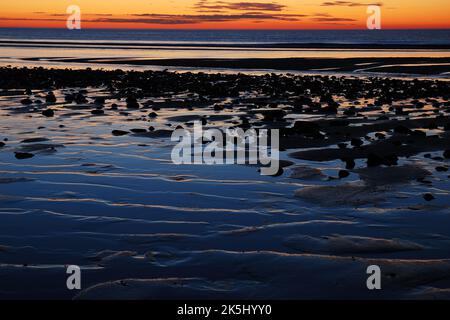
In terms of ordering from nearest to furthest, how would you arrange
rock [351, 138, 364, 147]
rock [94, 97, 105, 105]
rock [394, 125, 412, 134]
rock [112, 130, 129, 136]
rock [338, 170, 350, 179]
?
1. rock [338, 170, 350, 179]
2. rock [351, 138, 364, 147]
3. rock [394, 125, 412, 134]
4. rock [112, 130, 129, 136]
5. rock [94, 97, 105, 105]

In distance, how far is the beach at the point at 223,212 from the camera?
235 inches

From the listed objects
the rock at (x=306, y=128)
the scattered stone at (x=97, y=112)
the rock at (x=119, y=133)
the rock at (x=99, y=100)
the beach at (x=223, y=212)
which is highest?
the rock at (x=99, y=100)

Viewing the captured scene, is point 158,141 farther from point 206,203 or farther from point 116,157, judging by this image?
point 206,203

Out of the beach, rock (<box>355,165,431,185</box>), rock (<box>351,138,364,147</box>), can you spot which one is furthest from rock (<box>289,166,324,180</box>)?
rock (<box>351,138,364,147</box>)

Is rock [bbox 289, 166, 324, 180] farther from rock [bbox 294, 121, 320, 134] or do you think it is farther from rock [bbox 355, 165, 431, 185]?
rock [bbox 294, 121, 320, 134]

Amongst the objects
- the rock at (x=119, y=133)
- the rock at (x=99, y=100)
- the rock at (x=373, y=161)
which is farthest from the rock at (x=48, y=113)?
the rock at (x=373, y=161)

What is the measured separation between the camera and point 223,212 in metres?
8.37

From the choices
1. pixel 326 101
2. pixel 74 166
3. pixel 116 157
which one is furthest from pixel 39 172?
pixel 326 101

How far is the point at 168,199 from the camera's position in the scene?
29.6 feet

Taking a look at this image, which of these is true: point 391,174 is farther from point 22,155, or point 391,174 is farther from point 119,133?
point 119,133

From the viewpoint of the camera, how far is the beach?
5977mm


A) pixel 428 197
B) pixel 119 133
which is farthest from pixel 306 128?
pixel 428 197

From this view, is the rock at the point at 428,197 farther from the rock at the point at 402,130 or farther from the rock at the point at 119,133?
the rock at the point at 119,133

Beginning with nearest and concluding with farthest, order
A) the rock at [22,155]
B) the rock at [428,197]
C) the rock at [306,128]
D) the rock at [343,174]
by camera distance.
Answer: the rock at [428,197] < the rock at [343,174] < the rock at [22,155] < the rock at [306,128]
